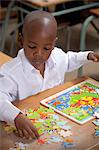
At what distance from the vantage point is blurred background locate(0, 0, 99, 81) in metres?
3.35

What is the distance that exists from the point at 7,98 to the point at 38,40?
0.28 meters

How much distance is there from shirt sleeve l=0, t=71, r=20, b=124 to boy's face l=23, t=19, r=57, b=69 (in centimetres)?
15

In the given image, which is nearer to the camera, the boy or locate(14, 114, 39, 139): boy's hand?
locate(14, 114, 39, 139): boy's hand

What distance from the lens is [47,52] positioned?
1.51 m

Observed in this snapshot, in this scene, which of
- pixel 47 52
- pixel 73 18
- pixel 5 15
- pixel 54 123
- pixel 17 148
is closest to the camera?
pixel 17 148

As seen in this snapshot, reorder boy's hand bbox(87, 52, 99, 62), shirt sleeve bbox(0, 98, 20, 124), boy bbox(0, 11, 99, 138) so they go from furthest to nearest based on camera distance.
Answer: boy's hand bbox(87, 52, 99, 62)
boy bbox(0, 11, 99, 138)
shirt sleeve bbox(0, 98, 20, 124)

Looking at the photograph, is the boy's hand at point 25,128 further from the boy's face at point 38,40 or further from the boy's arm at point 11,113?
the boy's face at point 38,40

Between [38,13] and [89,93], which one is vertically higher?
[38,13]

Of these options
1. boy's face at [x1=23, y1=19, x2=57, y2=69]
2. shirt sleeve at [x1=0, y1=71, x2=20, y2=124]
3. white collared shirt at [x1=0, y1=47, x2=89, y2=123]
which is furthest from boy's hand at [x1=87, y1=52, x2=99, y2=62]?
shirt sleeve at [x1=0, y1=71, x2=20, y2=124]

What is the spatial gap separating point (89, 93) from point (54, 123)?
10.7 inches

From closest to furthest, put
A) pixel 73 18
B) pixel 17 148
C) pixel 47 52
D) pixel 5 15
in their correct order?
pixel 17 148 → pixel 47 52 → pixel 73 18 → pixel 5 15

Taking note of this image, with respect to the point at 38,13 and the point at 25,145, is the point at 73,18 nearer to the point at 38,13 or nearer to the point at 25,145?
the point at 38,13

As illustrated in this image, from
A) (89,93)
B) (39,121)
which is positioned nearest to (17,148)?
(39,121)

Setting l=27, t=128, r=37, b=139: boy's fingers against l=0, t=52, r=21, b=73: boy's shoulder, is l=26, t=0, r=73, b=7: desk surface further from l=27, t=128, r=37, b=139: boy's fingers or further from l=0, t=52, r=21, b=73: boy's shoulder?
l=27, t=128, r=37, b=139: boy's fingers
